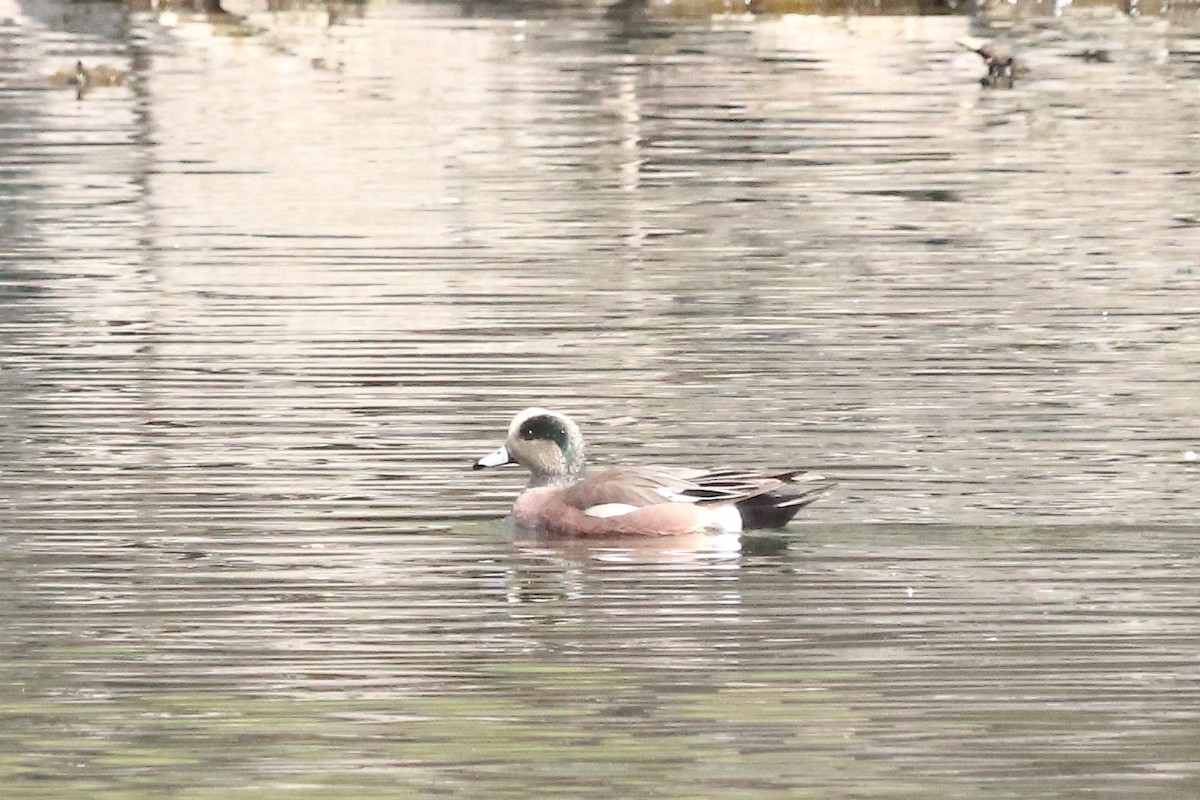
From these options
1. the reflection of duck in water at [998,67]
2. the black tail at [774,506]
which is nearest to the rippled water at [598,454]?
the black tail at [774,506]

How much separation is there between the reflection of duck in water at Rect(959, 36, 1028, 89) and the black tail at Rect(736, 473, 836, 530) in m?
25.7

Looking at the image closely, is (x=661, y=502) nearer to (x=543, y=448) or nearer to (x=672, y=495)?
(x=672, y=495)

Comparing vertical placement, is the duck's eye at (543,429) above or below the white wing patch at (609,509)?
above

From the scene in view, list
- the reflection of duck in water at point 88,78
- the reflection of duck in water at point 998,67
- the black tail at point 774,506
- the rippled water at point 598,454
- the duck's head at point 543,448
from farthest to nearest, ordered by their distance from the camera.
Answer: the reflection of duck in water at point 998,67, the reflection of duck in water at point 88,78, the duck's head at point 543,448, the black tail at point 774,506, the rippled water at point 598,454

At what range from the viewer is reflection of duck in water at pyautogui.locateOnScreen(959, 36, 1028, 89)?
37.1 meters

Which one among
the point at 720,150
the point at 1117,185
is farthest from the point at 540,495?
the point at 720,150

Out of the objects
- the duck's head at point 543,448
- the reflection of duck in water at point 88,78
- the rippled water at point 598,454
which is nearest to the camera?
the rippled water at point 598,454

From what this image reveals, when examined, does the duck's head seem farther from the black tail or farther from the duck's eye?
the black tail

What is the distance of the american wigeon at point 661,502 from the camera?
38.4 feet

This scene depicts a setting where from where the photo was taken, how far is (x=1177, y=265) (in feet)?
65.5

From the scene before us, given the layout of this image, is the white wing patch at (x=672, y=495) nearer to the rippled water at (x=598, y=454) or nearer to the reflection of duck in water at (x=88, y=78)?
the rippled water at (x=598, y=454)

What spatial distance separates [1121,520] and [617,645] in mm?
2860

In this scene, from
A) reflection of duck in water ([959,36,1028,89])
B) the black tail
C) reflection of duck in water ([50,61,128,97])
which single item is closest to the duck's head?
the black tail

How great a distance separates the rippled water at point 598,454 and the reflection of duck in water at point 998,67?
6265 mm
